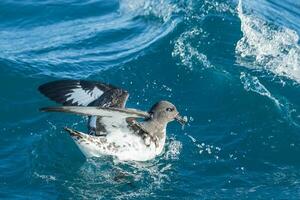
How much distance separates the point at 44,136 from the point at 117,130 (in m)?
1.53

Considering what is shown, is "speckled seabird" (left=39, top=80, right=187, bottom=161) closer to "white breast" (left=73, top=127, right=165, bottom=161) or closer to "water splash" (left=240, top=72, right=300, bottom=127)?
"white breast" (left=73, top=127, right=165, bottom=161)

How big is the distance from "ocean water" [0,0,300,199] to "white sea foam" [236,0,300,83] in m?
0.03

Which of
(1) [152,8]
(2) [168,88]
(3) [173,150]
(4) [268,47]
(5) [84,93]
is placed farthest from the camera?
(1) [152,8]

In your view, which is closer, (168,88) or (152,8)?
(168,88)

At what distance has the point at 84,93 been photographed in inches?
512

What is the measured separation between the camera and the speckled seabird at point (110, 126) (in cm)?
1243

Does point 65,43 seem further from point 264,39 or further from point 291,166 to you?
point 291,166

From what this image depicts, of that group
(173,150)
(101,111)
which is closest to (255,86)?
(173,150)

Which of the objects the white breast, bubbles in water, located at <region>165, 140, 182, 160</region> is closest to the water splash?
bubbles in water, located at <region>165, 140, 182, 160</region>

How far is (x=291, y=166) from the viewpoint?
42.5 feet

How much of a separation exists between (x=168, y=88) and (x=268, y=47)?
9.90ft

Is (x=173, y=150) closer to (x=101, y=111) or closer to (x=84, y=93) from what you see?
(x=84, y=93)

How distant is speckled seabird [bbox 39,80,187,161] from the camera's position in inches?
489

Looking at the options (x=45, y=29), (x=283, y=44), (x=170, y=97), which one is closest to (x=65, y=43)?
(x=45, y=29)
